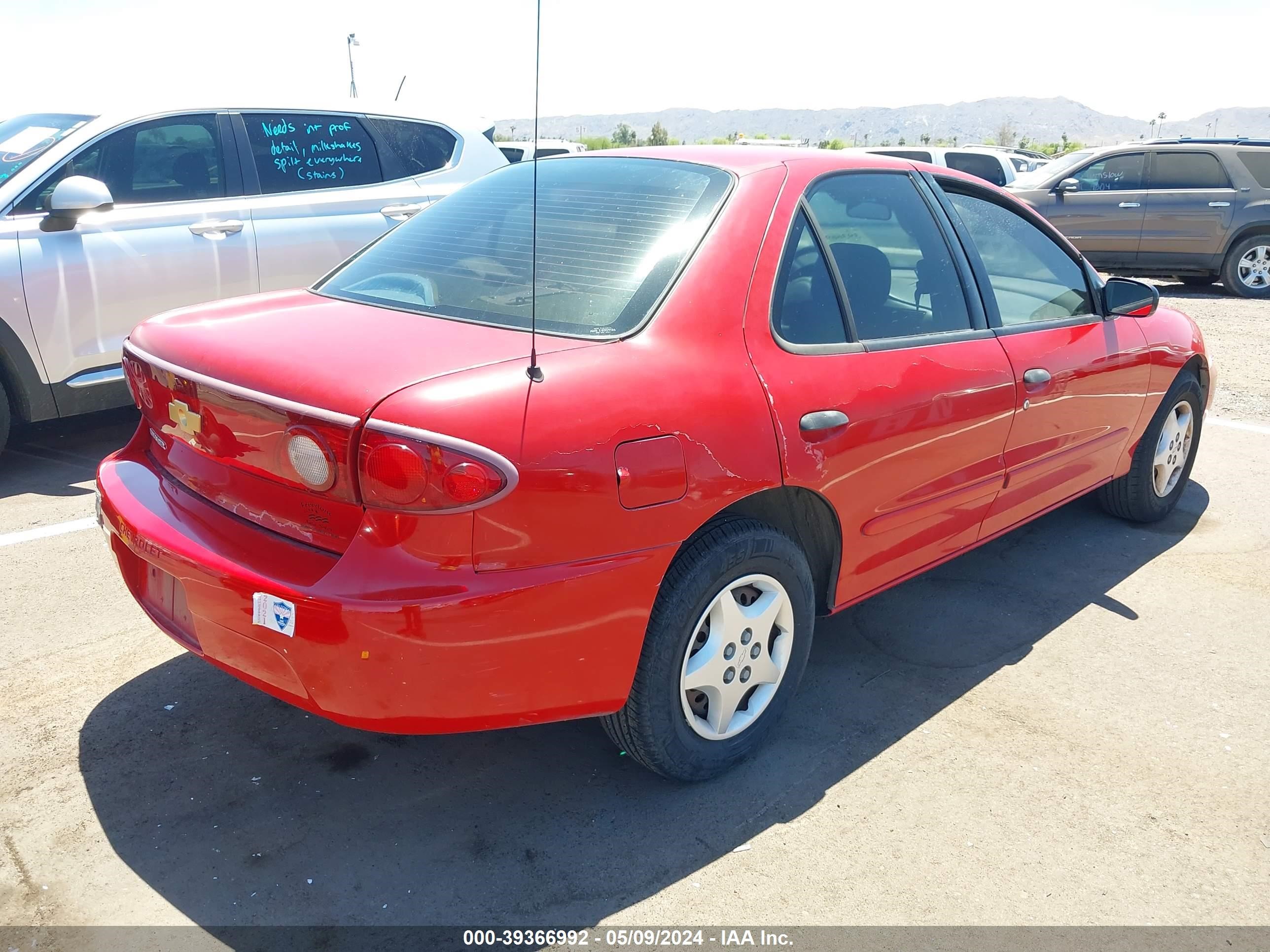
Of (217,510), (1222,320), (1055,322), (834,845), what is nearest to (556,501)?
(217,510)

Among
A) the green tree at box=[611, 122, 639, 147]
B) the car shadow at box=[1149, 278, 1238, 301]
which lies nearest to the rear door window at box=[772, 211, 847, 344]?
the car shadow at box=[1149, 278, 1238, 301]

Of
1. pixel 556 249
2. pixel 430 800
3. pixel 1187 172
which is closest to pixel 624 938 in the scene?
pixel 430 800

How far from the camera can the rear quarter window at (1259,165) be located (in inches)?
478

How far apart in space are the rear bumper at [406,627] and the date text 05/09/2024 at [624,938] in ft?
1.46

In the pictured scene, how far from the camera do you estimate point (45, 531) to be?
14.5 feet

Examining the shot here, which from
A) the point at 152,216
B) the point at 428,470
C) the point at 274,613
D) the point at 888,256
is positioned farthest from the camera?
the point at 152,216

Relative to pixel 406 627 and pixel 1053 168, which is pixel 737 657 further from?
pixel 1053 168

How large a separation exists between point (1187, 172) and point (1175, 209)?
19.8 inches

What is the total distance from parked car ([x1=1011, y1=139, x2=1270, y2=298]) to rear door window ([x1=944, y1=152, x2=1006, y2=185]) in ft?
10.0

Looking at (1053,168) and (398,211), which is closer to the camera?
(398,211)

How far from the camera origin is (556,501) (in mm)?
2260

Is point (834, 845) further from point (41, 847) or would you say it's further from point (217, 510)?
point (41, 847)

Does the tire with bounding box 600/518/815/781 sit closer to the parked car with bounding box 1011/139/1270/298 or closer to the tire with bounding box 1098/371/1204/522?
the tire with bounding box 1098/371/1204/522

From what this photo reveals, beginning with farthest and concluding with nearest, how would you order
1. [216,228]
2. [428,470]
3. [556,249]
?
[216,228] < [556,249] < [428,470]
